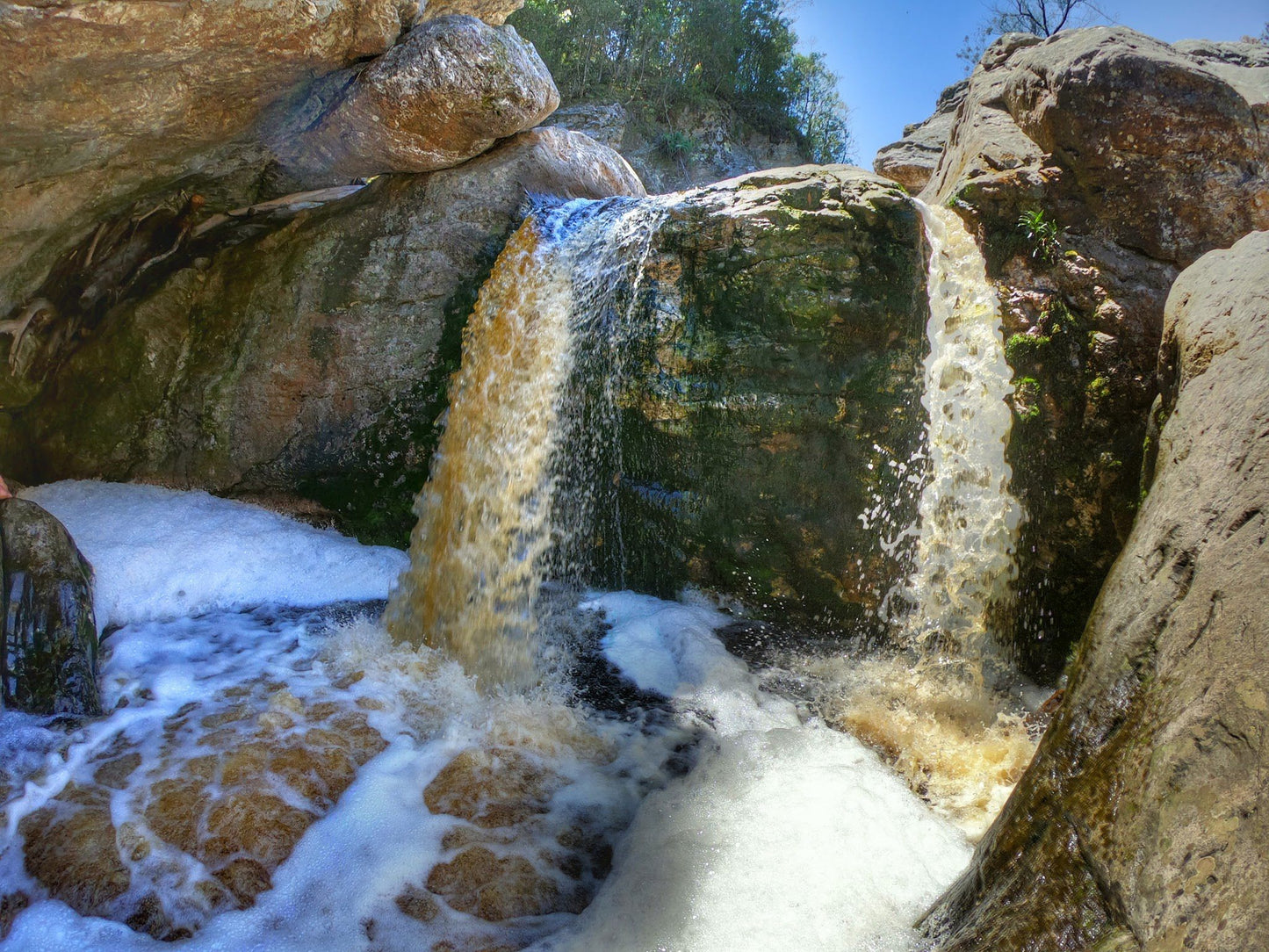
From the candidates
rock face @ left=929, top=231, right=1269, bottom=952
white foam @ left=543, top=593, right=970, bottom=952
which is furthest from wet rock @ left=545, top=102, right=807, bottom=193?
rock face @ left=929, top=231, right=1269, bottom=952

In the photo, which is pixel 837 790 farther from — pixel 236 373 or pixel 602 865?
pixel 236 373

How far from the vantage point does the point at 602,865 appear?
2.37 m

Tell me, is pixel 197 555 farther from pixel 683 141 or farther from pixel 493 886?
pixel 683 141

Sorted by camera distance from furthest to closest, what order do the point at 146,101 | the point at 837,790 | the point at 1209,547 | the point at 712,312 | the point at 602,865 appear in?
the point at 712,312 → the point at 146,101 → the point at 837,790 → the point at 602,865 → the point at 1209,547

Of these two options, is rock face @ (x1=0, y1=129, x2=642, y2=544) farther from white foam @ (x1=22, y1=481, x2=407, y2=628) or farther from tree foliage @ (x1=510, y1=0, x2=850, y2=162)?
tree foliage @ (x1=510, y1=0, x2=850, y2=162)

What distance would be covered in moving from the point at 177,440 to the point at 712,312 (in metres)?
3.49

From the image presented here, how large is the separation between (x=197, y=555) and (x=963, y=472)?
4082 millimetres

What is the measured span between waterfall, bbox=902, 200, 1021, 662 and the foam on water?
102 cm

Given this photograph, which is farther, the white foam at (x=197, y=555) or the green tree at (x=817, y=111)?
the green tree at (x=817, y=111)

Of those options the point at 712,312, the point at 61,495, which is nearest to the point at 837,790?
the point at 712,312

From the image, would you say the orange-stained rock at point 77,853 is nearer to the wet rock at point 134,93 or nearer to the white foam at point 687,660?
the white foam at point 687,660

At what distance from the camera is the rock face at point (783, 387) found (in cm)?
394

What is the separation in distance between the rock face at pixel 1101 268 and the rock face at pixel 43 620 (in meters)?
4.07

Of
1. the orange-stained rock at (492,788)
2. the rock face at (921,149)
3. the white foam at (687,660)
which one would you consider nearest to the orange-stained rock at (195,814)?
the orange-stained rock at (492,788)
